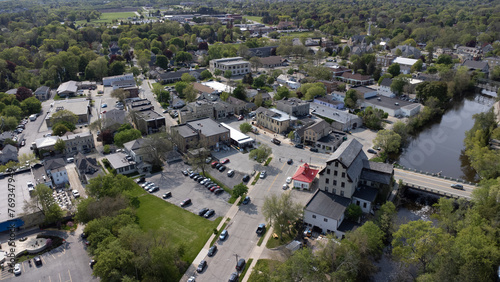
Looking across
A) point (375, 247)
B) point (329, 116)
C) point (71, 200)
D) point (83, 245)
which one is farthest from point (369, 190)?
point (71, 200)

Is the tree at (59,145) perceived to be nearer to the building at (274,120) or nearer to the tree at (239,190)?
the tree at (239,190)

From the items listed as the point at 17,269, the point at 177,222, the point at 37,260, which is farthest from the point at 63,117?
the point at 177,222

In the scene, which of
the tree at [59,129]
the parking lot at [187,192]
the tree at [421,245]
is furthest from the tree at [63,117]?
the tree at [421,245]

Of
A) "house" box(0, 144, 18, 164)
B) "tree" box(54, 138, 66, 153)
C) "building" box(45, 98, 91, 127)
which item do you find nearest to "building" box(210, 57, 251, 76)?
"building" box(45, 98, 91, 127)

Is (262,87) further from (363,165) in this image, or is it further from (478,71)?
(478,71)

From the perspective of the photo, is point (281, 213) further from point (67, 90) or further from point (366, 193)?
point (67, 90)
